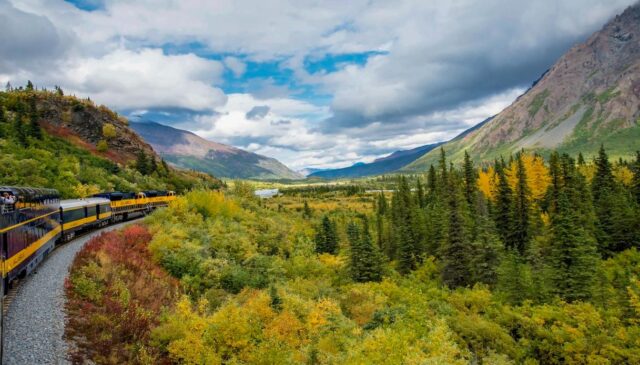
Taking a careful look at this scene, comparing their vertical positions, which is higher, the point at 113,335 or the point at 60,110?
the point at 60,110

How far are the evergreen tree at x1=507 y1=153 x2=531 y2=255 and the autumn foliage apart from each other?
195 feet

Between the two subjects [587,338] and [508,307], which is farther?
[508,307]

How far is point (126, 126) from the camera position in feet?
320

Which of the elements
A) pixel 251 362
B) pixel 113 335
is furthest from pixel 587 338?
pixel 113 335

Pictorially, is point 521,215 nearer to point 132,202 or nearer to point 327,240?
point 327,240

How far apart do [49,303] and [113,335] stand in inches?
152

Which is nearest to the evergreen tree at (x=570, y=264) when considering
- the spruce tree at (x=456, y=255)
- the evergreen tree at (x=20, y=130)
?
the spruce tree at (x=456, y=255)

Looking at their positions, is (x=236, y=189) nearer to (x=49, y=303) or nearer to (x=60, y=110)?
(x=60, y=110)

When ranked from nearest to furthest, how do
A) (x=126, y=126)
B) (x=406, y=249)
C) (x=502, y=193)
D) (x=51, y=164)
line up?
(x=51, y=164), (x=406, y=249), (x=502, y=193), (x=126, y=126)

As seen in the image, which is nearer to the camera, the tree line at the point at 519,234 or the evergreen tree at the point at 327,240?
the tree line at the point at 519,234

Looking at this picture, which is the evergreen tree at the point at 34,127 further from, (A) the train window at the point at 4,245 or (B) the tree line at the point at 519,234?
(A) the train window at the point at 4,245

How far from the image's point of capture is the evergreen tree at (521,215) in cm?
6694

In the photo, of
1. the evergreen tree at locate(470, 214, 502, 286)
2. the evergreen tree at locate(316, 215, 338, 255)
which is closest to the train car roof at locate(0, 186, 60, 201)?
the evergreen tree at locate(470, 214, 502, 286)

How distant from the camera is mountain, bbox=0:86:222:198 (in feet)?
169
